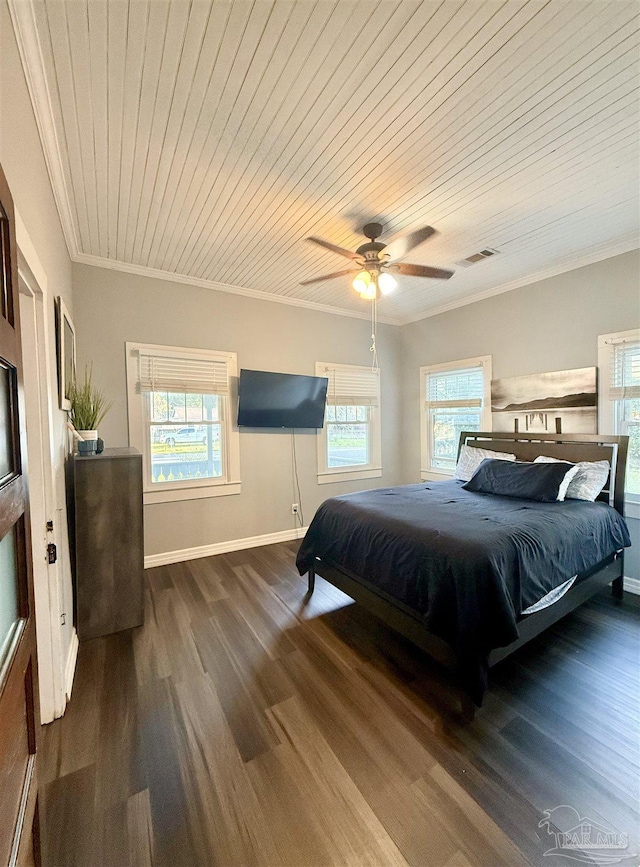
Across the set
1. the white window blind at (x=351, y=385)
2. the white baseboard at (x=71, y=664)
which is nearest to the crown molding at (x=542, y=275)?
the white window blind at (x=351, y=385)

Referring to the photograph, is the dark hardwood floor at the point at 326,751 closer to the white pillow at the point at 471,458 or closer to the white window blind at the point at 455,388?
the white pillow at the point at 471,458

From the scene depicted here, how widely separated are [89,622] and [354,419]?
11.4 feet

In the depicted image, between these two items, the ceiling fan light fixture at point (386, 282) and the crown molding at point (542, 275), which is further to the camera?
the crown molding at point (542, 275)

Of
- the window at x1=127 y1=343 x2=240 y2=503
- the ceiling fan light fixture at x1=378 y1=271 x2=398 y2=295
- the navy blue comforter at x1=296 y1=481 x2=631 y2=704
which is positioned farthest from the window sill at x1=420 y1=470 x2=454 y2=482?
the ceiling fan light fixture at x1=378 y1=271 x2=398 y2=295

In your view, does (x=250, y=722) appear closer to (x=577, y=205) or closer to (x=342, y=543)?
(x=342, y=543)

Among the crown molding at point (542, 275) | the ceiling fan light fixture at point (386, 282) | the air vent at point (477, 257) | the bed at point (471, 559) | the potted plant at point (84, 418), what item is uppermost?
the air vent at point (477, 257)

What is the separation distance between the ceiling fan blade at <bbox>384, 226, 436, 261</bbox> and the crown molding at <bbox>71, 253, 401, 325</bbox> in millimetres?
1872

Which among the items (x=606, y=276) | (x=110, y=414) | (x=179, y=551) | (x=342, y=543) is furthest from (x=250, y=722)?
(x=606, y=276)

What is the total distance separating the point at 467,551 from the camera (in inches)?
69.9

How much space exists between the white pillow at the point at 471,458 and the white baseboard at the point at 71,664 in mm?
3522

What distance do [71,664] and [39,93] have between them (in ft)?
9.47

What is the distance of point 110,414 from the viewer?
10.5ft

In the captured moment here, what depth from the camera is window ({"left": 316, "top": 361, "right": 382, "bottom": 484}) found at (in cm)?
444

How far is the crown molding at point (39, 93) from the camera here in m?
1.21
